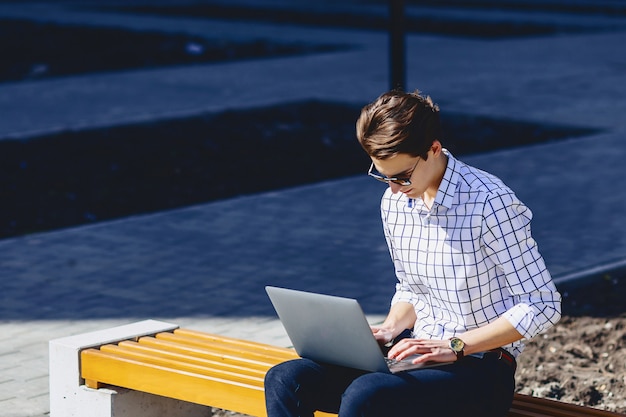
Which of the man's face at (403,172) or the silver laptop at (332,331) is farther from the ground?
the man's face at (403,172)

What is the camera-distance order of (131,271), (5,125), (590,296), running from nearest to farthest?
1. (590,296)
2. (131,271)
3. (5,125)

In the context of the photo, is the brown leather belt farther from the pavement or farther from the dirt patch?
the pavement

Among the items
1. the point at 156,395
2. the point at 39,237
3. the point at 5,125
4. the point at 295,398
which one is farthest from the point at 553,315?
the point at 5,125

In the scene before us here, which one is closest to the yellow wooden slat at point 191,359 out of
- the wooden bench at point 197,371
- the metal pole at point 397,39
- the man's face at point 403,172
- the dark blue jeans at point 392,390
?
the wooden bench at point 197,371

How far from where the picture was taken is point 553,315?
389 centimetres

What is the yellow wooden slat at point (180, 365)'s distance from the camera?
4.38 meters

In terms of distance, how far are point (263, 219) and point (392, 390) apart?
18.3ft

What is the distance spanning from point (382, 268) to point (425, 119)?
4.15 metres

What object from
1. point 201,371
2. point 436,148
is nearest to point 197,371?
point 201,371

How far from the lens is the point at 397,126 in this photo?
378 centimetres

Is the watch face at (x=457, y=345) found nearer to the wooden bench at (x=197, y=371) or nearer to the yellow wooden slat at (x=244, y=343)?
the wooden bench at (x=197, y=371)

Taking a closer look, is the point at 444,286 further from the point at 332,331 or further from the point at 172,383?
the point at 172,383

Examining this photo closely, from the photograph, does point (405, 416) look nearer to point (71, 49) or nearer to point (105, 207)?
point (105, 207)

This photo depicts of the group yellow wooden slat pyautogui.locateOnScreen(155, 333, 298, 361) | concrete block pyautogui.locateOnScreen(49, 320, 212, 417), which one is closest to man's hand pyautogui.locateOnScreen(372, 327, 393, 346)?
yellow wooden slat pyautogui.locateOnScreen(155, 333, 298, 361)
